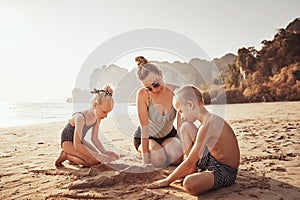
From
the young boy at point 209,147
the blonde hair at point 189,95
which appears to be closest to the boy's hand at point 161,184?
the young boy at point 209,147

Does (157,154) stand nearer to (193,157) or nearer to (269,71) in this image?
(193,157)

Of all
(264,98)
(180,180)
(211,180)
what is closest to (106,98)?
(180,180)

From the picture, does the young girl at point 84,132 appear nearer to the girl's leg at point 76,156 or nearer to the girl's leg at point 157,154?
the girl's leg at point 76,156

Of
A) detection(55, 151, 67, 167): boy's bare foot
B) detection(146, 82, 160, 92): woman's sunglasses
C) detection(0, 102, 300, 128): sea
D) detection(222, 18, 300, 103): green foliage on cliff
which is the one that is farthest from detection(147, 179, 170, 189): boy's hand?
detection(222, 18, 300, 103): green foliage on cliff

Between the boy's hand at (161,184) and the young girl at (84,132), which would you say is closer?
the boy's hand at (161,184)

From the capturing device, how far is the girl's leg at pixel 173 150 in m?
4.16

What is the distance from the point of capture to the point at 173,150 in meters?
4.17

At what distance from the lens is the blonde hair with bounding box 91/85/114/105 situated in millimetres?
4352

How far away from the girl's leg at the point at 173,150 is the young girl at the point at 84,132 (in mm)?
797

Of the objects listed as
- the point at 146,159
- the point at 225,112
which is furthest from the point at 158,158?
the point at 225,112

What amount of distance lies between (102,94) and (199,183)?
2.10 meters

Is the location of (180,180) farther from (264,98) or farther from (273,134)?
(264,98)

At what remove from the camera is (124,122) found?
12734mm

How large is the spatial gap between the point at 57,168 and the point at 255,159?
9.22 feet
